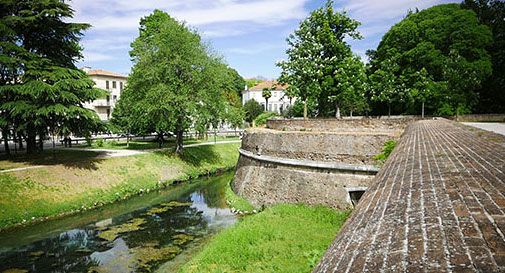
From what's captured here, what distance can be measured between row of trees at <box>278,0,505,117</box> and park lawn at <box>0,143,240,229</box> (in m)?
11.8

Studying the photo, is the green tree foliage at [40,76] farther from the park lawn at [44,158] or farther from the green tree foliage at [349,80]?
the green tree foliage at [349,80]

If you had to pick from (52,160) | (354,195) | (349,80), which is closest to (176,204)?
(52,160)

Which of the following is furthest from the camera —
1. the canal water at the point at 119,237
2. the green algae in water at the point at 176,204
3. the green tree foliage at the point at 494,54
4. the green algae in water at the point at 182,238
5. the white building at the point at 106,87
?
the white building at the point at 106,87

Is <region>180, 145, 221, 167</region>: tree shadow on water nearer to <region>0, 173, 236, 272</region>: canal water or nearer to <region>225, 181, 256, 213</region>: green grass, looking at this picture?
<region>0, 173, 236, 272</region>: canal water

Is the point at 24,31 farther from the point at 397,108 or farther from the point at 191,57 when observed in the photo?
the point at 397,108

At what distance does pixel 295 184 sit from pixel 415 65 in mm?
21607

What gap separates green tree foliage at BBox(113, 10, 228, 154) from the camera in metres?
27.0

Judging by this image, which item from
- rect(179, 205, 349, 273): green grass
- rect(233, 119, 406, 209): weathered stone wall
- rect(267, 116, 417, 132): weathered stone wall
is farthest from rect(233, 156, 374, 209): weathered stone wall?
rect(267, 116, 417, 132): weathered stone wall

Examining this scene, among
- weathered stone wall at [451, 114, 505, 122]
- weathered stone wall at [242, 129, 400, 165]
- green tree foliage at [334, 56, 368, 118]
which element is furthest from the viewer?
green tree foliage at [334, 56, 368, 118]

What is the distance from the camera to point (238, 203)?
19625 mm

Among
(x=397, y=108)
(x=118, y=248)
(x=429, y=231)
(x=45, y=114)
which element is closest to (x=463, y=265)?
(x=429, y=231)

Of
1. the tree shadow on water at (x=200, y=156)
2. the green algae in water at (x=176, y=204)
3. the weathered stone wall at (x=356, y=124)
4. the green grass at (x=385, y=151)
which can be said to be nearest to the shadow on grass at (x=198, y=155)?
the tree shadow on water at (x=200, y=156)

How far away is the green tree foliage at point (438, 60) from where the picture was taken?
2755 cm

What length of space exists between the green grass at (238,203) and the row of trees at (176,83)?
28.1 ft
